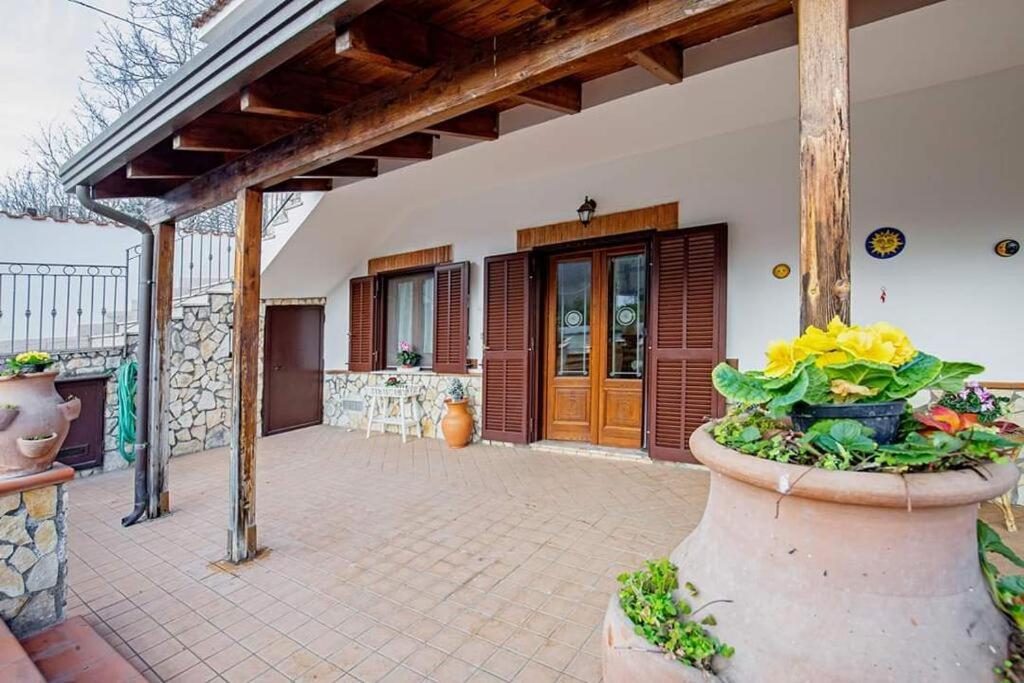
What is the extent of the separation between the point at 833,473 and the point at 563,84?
2.17 metres

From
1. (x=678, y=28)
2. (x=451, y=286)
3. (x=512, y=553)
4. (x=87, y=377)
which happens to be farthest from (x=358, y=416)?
(x=678, y=28)

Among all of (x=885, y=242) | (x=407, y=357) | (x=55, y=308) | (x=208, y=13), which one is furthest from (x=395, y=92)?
(x=55, y=308)

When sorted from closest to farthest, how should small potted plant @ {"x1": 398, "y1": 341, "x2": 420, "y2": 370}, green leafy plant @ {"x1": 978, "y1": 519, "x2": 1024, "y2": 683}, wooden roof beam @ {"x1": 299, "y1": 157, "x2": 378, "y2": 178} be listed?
green leafy plant @ {"x1": 978, "y1": 519, "x2": 1024, "y2": 683}
wooden roof beam @ {"x1": 299, "y1": 157, "x2": 378, "y2": 178}
small potted plant @ {"x1": 398, "y1": 341, "x2": 420, "y2": 370}

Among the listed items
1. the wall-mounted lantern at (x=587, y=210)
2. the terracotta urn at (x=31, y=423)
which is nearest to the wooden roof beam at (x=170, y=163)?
the terracotta urn at (x=31, y=423)

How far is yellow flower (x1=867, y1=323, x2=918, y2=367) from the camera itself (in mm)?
969

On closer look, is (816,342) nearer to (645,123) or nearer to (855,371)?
(855,371)

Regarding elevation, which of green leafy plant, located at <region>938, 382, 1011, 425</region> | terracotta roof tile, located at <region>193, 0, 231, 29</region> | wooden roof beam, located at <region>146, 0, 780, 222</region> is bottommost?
green leafy plant, located at <region>938, 382, 1011, 425</region>

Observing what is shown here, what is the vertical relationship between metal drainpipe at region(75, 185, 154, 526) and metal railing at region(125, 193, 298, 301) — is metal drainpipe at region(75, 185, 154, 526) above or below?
below

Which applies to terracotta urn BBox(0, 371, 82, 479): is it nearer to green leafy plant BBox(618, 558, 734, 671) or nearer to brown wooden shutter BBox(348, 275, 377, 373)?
green leafy plant BBox(618, 558, 734, 671)

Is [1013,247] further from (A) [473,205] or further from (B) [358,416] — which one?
(B) [358,416]

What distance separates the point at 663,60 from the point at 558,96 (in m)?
0.53

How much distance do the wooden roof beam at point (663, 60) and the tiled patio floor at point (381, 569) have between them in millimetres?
2413

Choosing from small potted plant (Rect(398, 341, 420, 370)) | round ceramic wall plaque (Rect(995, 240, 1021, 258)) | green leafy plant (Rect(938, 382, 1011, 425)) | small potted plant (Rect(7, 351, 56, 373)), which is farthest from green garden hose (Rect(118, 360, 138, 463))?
round ceramic wall plaque (Rect(995, 240, 1021, 258))

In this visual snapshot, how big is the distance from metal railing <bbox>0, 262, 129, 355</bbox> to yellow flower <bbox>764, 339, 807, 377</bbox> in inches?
254
